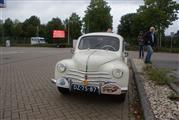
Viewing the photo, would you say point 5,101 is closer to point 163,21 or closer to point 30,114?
point 30,114

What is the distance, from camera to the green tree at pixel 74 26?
6688 centimetres

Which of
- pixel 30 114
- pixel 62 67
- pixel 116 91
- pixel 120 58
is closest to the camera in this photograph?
pixel 30 114

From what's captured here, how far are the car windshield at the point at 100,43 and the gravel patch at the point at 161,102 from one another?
61.1 inches

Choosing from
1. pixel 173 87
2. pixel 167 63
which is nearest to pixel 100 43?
pixel 173 87

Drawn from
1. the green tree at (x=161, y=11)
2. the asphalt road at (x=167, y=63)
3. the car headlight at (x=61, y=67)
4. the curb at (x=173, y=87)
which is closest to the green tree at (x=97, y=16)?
A: the green tree at (x=161, y=11)

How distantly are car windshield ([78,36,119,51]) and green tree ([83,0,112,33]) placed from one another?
37792 millimetres

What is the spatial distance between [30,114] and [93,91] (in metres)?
1.47

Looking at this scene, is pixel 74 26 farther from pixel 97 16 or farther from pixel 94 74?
pixel 94 74

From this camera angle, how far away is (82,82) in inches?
253

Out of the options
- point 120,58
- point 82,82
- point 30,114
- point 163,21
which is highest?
point 163,21

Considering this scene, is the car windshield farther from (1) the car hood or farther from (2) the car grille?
(2) the car grille

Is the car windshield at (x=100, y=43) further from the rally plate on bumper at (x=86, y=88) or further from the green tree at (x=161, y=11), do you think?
the green tree at (x=161, y=11)

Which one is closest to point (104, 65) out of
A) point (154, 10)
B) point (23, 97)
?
point (23, 97)

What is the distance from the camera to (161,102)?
21.8 feet
